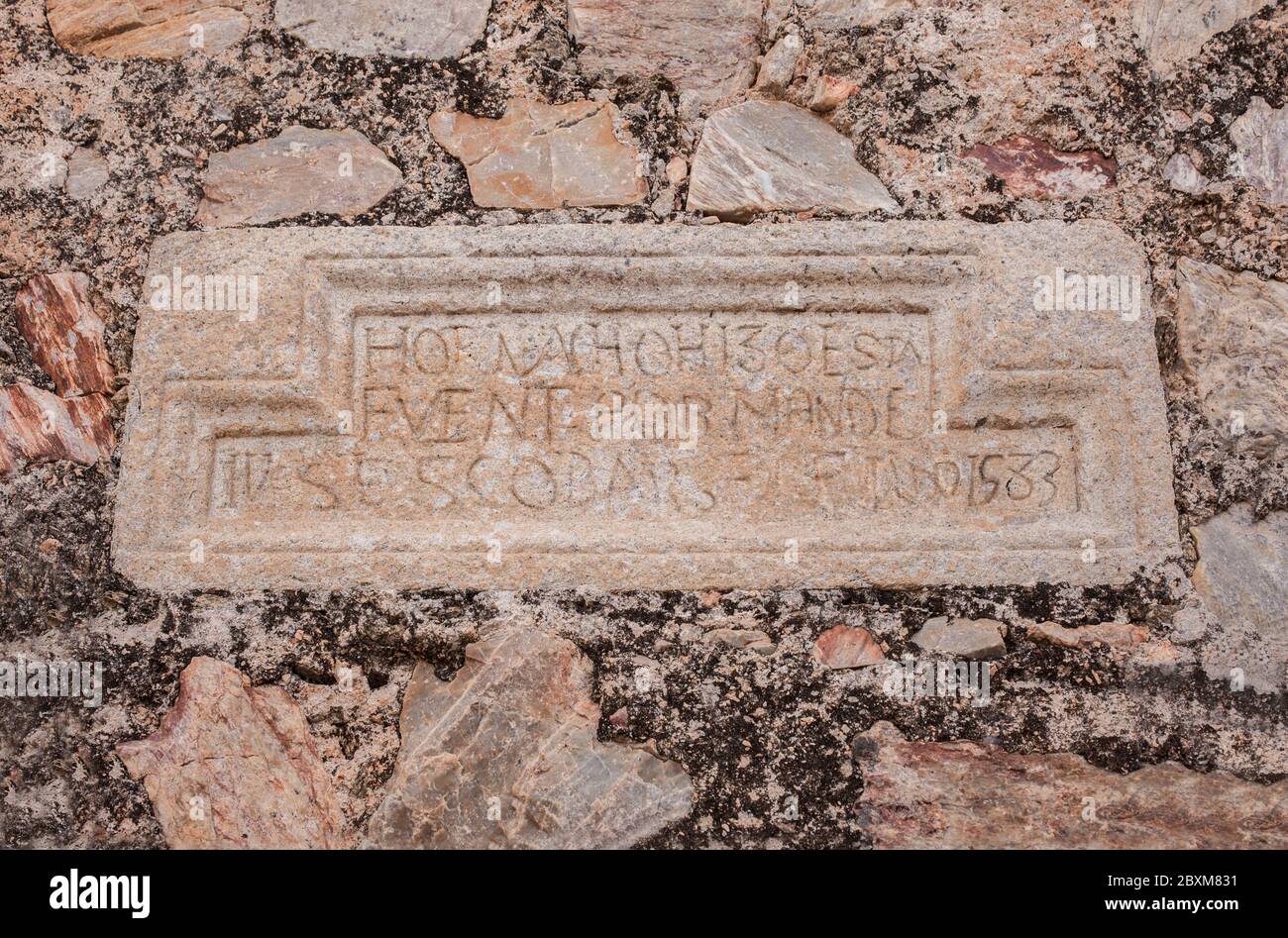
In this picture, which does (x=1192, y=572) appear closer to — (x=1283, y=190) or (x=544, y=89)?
(x=1283, y=190)

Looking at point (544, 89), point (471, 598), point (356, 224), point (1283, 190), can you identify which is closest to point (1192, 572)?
point (1283, 190)

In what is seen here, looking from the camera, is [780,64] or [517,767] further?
[780,64]

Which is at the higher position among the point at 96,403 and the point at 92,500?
the point at 96,403

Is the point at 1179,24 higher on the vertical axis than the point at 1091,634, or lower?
higher

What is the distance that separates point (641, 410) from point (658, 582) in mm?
342

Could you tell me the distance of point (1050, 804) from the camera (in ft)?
5.75

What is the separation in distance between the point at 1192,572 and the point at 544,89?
5.25ft

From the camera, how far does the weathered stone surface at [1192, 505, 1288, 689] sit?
179cm

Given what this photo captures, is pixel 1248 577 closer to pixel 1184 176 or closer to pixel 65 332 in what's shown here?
pixel 1184 176

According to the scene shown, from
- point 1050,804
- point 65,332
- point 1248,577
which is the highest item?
point 65,332

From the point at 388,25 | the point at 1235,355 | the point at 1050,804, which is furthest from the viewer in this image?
the point at 388,25

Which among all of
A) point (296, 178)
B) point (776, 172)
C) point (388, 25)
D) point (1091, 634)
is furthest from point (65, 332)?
point (1091, 634)

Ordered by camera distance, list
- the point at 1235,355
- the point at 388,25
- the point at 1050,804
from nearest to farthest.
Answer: the point at 1050,804 → the point at 1235,355 → the point at 388,25

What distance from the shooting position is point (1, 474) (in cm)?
188
